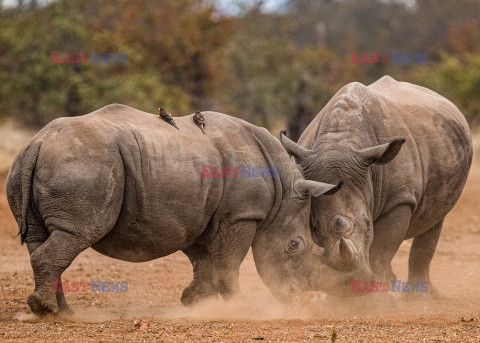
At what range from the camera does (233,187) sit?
24.3ft

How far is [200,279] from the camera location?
7.83 meters

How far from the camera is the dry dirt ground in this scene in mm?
6121

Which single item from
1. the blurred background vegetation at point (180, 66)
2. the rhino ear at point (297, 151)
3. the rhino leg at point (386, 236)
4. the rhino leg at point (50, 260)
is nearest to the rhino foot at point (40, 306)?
the rhino leg at point (50, 260)

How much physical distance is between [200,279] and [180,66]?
1907cm

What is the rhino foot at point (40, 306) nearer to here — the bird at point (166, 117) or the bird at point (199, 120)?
the bird at point (166, 117)

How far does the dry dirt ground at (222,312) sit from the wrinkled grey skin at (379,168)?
0.54 m

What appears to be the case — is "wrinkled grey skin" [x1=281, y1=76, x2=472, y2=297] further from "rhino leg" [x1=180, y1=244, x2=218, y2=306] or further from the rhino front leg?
"rhino leg" [x1=180, y1=244, x2=218, y2=306]

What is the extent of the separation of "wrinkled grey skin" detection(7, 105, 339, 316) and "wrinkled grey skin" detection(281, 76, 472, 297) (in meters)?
0.26

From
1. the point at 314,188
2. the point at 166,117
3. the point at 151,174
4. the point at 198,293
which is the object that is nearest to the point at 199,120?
the point at 166,117

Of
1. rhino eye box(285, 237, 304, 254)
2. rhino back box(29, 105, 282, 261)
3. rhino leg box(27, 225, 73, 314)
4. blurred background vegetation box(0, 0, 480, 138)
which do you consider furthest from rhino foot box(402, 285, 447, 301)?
blurred background vegetation box(0, 0, 480, 138)

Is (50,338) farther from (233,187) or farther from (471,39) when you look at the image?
(471,39)

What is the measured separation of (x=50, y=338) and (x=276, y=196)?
2.57 meters

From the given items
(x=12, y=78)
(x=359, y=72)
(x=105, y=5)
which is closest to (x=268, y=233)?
(x=12, y=78)

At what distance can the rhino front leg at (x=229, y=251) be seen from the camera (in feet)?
24.5
